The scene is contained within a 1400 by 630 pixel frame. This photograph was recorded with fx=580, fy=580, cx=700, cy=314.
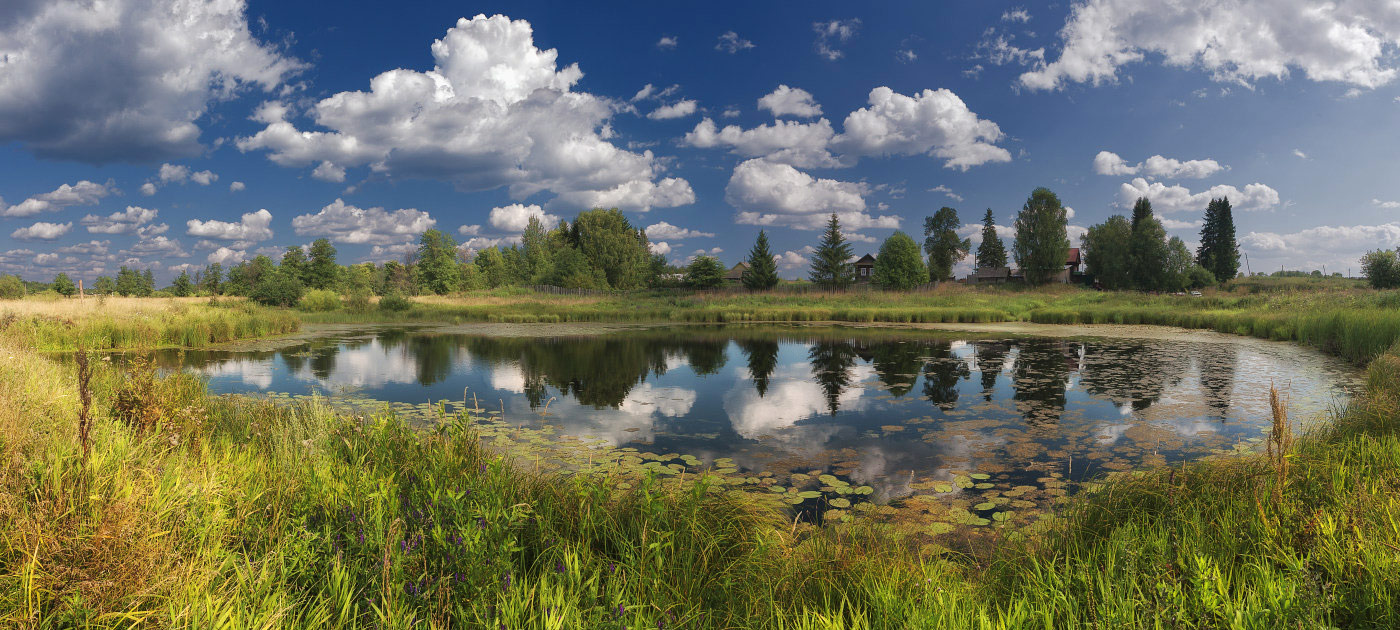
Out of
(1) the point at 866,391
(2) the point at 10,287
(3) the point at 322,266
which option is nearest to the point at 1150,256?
(1) the point at 866,391

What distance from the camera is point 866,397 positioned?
34.2ft

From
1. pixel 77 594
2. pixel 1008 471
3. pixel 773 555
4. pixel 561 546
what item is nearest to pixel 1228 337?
pixel 1008 471

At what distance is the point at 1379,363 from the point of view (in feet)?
29.8

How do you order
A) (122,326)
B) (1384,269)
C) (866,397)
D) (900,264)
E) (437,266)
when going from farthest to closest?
(437,266), (900,264), (1384,269), (122,326), (866,397)

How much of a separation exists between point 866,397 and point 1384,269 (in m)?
41.5

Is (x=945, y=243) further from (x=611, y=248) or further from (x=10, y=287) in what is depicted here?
(x=10, y=287)

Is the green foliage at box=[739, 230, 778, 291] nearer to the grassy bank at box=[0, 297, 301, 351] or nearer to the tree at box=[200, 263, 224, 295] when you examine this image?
the grassy bank at box=[0, 297, 301, 351]

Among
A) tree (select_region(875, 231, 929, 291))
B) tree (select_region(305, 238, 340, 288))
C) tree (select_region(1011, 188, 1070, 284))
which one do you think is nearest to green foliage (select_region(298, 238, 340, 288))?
tree (select_region(305, 238, 340, 288))

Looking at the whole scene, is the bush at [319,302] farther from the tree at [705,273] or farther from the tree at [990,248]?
the tree at [990,248]

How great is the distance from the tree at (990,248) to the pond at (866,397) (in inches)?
2073

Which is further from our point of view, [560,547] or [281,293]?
[281,293]

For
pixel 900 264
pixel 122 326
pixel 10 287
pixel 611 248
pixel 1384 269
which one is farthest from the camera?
pixel 611 248

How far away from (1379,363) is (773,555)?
11532mm

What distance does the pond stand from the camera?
256 inches
